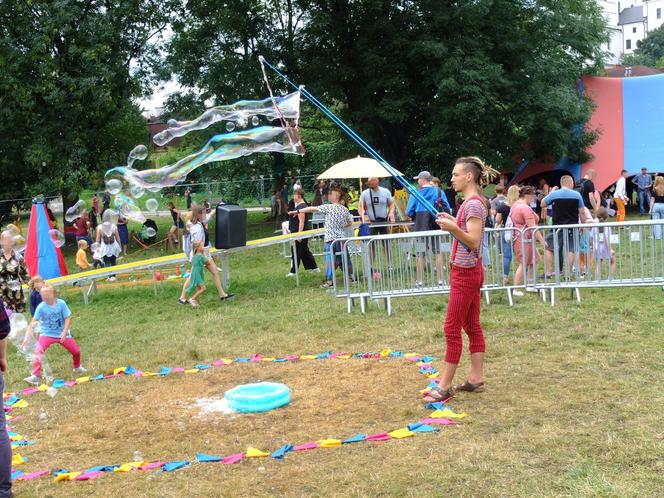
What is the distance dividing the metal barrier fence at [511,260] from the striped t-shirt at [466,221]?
378 cm

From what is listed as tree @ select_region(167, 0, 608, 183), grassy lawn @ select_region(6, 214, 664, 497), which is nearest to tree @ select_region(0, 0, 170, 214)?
tree @ select_region(167, 0, 608, 183)

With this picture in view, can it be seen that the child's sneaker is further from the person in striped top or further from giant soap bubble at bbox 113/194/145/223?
the person in striped top

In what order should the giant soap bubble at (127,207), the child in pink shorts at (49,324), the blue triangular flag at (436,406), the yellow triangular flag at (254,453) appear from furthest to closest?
1. the giant soap bubble at (127,207)
2. the child in pink shorts at (49,324)
3. the blue triangular flag at (436,406)
4. the yellow triangular flag at (254,453)

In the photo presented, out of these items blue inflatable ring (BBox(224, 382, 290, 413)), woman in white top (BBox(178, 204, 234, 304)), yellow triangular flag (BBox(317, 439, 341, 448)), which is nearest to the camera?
yellow triangular flag (BBox(317, 439, 341, 448))

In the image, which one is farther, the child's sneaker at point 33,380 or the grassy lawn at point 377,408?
the child's sneaker at point 33,380

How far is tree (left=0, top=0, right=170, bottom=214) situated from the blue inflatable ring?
56.6ft

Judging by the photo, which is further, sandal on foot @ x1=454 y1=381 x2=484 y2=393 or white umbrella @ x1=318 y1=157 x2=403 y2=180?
white umbrella @ x1=318 y1=157 x2=403 y2=180

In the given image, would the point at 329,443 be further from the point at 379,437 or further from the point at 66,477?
the point at 66,477

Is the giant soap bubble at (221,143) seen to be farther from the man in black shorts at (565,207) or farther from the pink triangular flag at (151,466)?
the pink triangular flag at (151,466)

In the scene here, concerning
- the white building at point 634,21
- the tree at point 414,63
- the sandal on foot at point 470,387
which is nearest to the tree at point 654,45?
the white building at point 634,21

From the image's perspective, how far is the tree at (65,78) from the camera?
2200 centimetres

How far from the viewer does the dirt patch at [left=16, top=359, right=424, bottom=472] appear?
19.1 feet

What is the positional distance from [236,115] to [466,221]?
21.9 feet

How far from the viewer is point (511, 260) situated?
11.0 m
